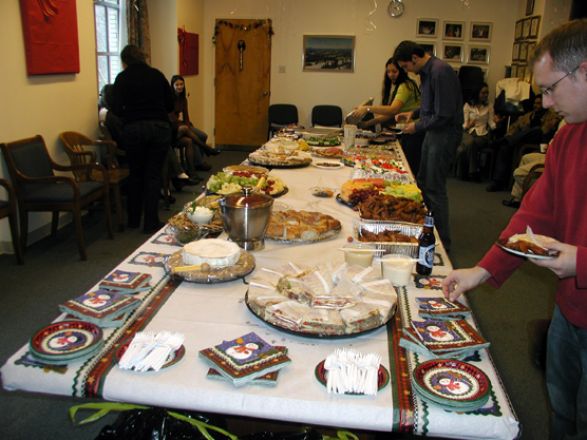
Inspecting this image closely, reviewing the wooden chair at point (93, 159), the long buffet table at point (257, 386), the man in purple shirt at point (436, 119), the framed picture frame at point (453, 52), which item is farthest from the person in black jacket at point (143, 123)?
the framed picture frame at point (453, 52)

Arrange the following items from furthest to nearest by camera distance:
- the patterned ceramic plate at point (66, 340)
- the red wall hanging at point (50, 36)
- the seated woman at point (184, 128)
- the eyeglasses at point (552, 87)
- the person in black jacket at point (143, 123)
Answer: the seated woman at point (184, 128), the person in black jacket at point (143, 123), the red wall hanging at point (50, 36), the eyeglasses at point (552, 87), the patterned ceramic plate at point (66, 340)

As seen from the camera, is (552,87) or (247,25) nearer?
(552,87)

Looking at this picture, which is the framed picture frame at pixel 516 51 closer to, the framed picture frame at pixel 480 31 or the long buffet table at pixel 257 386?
the framed picture frame at pixel 480 31

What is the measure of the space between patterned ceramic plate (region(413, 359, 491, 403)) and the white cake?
2.13 ft

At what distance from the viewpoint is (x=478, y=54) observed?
25.1 ft

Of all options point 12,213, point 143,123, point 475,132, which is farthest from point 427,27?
point 12,213

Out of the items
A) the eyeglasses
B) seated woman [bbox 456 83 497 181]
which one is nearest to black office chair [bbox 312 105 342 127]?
seated woman [bbox 456 83 497 181]

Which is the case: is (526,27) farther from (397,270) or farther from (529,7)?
(397,270)

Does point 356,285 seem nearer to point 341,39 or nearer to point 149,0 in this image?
point 149,0

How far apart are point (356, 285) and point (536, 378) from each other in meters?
1.50

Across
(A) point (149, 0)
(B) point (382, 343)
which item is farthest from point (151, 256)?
(A) point (149, 0)

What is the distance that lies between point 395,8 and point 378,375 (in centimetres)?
734

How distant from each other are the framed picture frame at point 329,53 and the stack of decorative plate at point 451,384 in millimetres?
7237

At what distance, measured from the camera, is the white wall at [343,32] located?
7535mm
